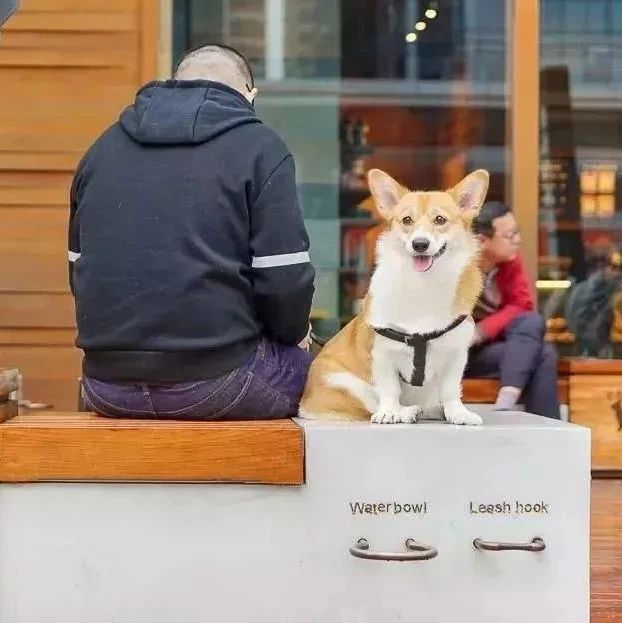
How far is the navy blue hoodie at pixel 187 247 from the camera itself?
2018 millimetres

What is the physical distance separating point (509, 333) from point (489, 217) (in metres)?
0.45

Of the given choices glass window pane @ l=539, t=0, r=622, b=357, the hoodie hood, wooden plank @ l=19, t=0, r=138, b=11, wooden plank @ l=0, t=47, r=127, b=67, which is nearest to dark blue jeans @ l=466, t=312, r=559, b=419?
glass window pane @ l=539, t=0, r=622, b=357

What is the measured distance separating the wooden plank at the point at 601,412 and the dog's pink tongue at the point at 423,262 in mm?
2385

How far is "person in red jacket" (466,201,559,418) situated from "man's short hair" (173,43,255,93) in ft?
4.80

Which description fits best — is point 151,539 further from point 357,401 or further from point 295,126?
point 295,126

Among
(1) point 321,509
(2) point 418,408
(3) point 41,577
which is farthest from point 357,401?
(3) point 41,577

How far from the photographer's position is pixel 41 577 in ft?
6.34

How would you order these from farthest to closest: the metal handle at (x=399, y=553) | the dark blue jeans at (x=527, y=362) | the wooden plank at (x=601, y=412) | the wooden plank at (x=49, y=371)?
the wooden plank at (x=601, y=412), the wooden plank at (x=49, y=371), the dark blue jeans at (x=527, y=362), the metal handle at (x=399, y=553)

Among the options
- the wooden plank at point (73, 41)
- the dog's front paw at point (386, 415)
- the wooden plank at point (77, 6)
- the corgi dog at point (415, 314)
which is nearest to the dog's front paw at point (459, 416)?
the corgi dog at point (415, 314)

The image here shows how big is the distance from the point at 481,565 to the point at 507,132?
2985 mm

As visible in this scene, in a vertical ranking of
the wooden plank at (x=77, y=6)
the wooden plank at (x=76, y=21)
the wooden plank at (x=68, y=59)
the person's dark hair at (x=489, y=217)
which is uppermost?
the wooden plank at (x=77, y=6)

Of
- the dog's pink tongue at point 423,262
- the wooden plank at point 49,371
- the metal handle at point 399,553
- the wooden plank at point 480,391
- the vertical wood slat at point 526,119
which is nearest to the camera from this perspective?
the metal handle at point 399,553

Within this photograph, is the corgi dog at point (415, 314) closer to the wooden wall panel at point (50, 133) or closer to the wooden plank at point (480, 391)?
the wooden plank at point (480, 391)

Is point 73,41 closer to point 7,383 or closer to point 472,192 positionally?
point 7,383
